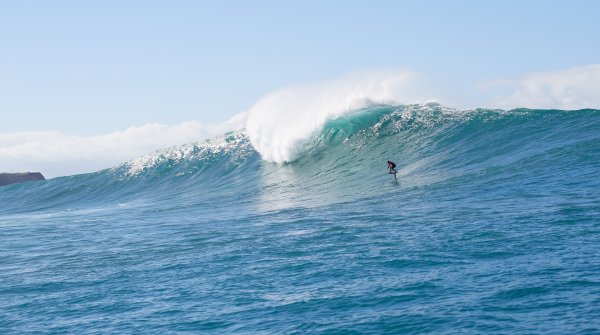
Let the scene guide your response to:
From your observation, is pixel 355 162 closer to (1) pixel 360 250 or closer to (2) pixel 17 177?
(1) pixel 360 250

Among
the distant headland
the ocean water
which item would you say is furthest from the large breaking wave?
the distant headland

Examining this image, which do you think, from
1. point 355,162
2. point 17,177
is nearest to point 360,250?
point 355,162

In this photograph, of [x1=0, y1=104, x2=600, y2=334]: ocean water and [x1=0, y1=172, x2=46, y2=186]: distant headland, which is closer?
[x1=0, y1=104, x2=600, y2=334]: ocean water

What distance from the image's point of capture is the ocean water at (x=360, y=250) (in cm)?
821

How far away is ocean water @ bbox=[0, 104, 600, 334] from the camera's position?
26.9 feet

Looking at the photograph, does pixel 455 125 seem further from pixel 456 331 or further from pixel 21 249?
pixel 456 331

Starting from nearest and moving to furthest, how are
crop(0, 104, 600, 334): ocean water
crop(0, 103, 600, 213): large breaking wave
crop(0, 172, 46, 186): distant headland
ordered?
crop(0, 104, 600, 334): ocean water, crop(0, 103, 600, 213): large breaking wave, crop(0, 172, 46, 186): distant headland

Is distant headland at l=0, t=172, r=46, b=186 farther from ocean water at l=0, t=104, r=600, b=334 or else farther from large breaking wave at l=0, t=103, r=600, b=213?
ocean water at l=0, t=104, r=600, b=334

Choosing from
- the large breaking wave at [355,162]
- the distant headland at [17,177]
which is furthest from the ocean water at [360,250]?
the distant headland at [17,177]

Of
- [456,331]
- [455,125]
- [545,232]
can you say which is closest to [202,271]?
[456,331]

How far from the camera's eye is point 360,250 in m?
11.9

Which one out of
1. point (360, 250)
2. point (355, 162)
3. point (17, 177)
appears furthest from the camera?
point (17, 177)

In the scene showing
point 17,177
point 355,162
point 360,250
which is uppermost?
point 17,177

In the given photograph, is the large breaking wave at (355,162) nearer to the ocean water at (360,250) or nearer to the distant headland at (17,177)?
the ocean water at (360,250)
